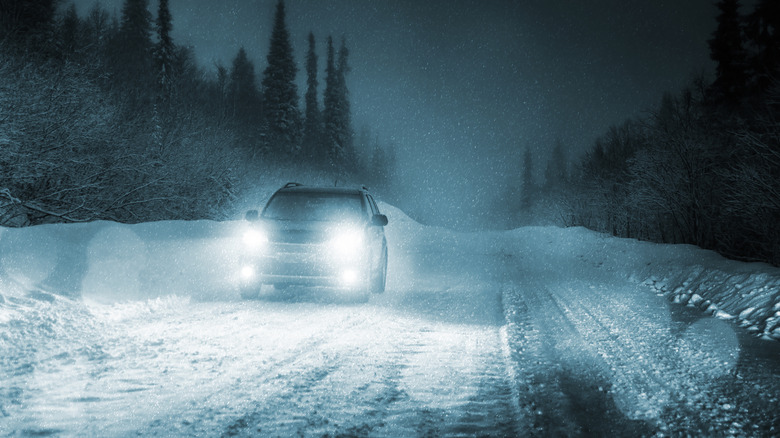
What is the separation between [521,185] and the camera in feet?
338

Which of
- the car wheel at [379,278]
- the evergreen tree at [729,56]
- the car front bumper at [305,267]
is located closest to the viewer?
the car front bumper at [305,267]

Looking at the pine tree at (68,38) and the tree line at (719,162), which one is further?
the pine tree at (68,38)

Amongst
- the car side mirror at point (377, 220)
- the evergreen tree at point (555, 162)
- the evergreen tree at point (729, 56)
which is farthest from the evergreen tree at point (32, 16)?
the evergreen tree at point (555, 162)

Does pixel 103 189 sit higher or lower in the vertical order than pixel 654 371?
higher

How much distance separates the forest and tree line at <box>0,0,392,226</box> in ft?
0.23

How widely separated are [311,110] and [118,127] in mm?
42104

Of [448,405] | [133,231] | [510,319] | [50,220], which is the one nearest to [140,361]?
[448,405]

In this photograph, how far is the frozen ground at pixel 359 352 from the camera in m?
3.52

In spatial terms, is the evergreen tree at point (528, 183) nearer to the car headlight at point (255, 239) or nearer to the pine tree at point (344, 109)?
the pine tree at point (344, 109)

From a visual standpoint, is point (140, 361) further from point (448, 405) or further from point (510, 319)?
point (510, 319)

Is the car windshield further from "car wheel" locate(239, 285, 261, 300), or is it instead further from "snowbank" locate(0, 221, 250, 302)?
"snowbank" locate(0, 221, 250, 302)

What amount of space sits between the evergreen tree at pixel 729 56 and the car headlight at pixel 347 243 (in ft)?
109

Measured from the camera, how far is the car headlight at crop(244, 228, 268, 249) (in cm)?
811

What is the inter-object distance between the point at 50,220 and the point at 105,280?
10780mm
